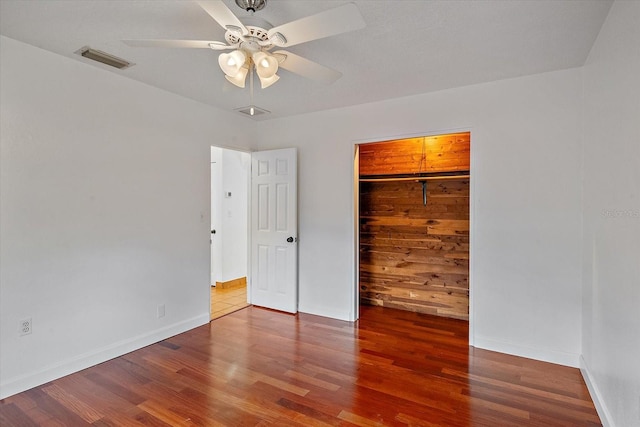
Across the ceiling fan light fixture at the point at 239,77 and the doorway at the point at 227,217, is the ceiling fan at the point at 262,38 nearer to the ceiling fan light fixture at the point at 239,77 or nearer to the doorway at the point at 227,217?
the ceiling fan light fixture at the point at 239,77

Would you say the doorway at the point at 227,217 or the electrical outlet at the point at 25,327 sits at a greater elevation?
the doorway at the point at 227,217

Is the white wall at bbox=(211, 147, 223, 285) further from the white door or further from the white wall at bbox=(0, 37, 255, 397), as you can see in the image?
the white wall at bbox=(0, 37, 255, 397)

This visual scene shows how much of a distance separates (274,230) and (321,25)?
3.08 metres

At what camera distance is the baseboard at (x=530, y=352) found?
2.87 m

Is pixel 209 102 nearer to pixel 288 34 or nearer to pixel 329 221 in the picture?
pixel 329 221

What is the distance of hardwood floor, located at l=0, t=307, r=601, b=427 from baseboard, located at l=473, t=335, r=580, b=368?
91 millimetres

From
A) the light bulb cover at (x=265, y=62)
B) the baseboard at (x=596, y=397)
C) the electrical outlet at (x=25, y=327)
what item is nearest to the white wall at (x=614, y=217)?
the baseboard at (x=596, y=397)

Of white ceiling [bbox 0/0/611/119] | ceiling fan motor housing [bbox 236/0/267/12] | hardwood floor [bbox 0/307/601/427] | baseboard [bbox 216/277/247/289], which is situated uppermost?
white ceiling [bbox 0/0/611/119]

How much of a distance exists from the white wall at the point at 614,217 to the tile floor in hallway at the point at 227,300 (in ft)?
12.1

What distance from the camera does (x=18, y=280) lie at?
2.44 m

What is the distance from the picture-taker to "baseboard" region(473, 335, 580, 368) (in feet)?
9.41

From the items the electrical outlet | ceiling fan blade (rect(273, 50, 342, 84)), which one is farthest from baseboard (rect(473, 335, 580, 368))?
the electrical outlet

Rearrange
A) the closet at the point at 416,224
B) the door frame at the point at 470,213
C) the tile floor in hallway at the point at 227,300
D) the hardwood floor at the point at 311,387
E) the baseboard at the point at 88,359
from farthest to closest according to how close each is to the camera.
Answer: the tile floor in hallway at the point at 227,300, the closet at the point at 416,224, the door frame at the point at 470,213, the baseboard at the point at 88,359, the hardwood floor at the point at 311,387

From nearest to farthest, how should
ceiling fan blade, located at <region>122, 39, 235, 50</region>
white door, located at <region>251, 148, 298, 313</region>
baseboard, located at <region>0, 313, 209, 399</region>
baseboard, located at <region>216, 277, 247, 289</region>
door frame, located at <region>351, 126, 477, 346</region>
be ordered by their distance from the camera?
ceiling fan blade, located at <region>122, 39, 235, 50</region> → baseboard, located at <region>0, 313, 209, 399</region> → door frame, located at <region>351, 126, 477, 346</region> → white door, located at <region>251, 148, 298, 313</region> → baseboard, located at <region>216, 277, 247, 289</region>
